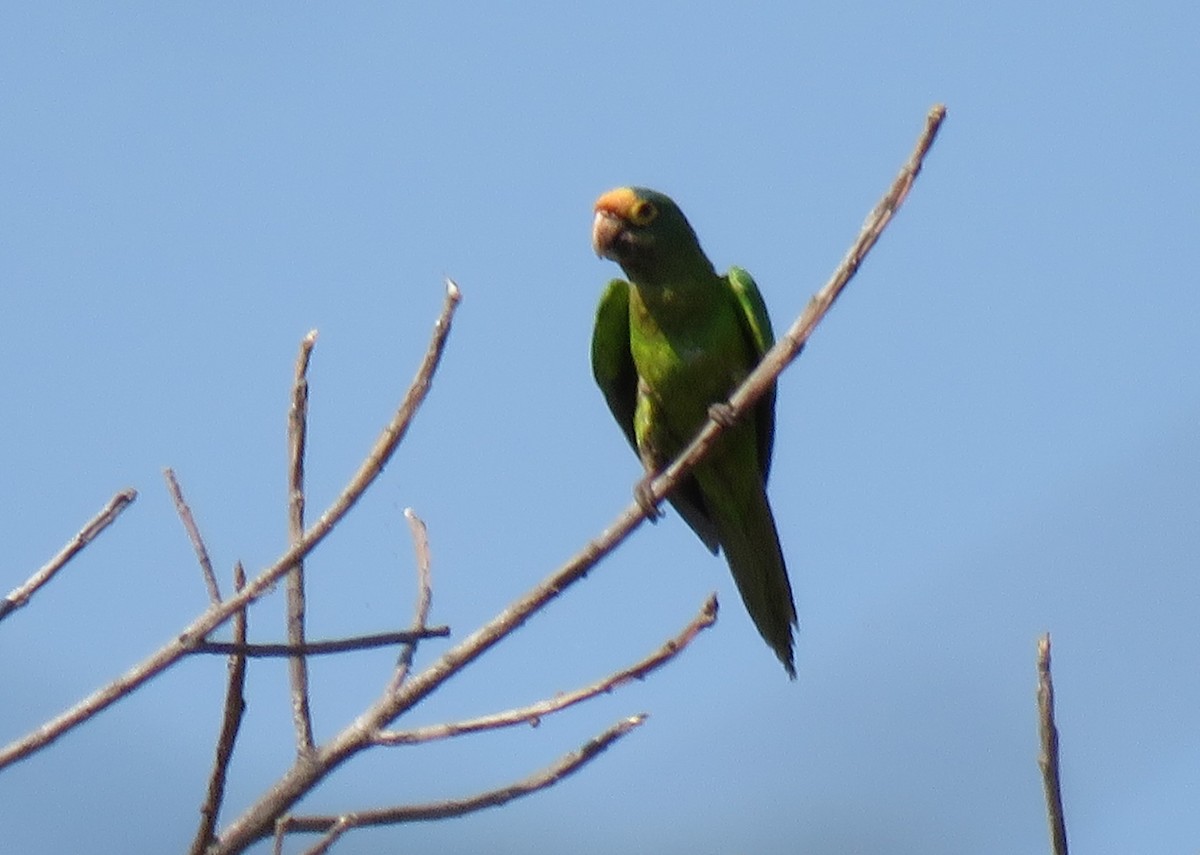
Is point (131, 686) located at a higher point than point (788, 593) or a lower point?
lower

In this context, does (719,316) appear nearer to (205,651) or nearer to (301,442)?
(301,442)

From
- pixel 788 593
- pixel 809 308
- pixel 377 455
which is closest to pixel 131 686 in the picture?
pixel 377 455

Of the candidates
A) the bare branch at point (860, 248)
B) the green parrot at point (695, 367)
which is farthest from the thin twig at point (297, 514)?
the green parrot at point (695, 367)

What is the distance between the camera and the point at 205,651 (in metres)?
2.53

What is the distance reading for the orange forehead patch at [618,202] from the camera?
6164 millimetres

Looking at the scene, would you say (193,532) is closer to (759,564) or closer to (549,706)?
(549,706)

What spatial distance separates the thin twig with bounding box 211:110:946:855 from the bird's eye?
8.91 feet

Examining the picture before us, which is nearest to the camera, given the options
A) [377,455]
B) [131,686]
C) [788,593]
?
[131,686]

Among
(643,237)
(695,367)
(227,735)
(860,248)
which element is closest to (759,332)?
(695,367)

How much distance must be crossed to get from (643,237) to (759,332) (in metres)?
0.61

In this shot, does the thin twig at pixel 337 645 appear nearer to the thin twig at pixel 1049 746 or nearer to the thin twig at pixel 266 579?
the thin twig at pixel 266 579

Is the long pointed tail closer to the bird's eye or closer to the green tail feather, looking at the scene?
the green tail feather

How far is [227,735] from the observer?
2684 mm

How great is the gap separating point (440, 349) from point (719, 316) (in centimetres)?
320
